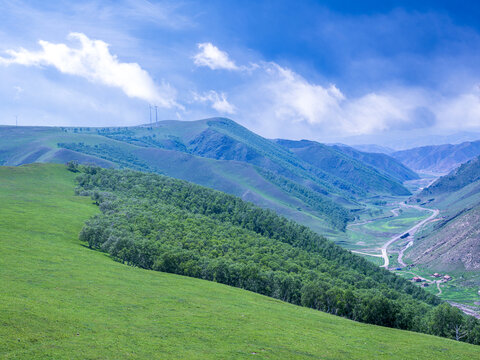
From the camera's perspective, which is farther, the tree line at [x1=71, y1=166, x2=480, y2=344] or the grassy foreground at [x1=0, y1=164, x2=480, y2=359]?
the tree line at [x1=71, y1=166, x2=480, y2=344]

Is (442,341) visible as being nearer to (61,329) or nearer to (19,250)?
(61,329)

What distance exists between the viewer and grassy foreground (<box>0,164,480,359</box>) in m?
43.3

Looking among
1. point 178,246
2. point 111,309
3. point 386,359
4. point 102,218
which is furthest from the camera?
point 102,218

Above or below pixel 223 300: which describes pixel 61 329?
above

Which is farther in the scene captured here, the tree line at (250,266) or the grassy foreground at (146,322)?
the tree line at (250,266)

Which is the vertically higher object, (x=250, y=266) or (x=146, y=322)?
(x=146, y=322)

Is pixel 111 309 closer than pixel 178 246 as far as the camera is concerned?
Yes

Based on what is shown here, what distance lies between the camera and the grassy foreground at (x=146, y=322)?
142ft

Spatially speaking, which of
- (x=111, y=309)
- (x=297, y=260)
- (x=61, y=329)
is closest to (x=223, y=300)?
(x=111, y=309)

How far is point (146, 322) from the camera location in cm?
5469

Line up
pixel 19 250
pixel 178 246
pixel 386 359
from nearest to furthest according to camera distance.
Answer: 1. pixel 386 359
2. pixel 19 250
3. pixel 178 246

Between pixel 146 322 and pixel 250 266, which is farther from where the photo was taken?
pixel 250 266

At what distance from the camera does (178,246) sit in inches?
5054

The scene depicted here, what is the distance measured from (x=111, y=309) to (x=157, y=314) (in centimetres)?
796
